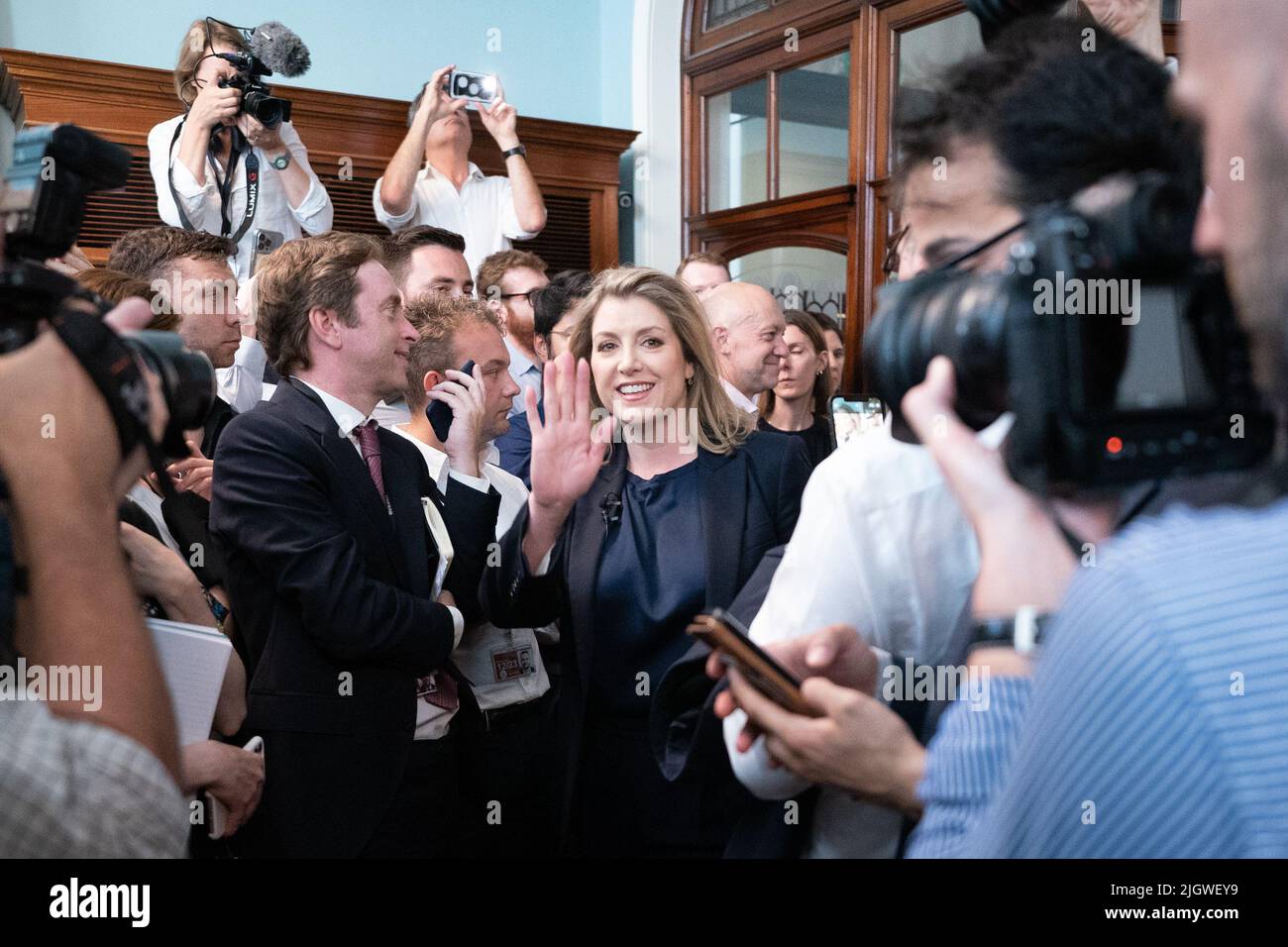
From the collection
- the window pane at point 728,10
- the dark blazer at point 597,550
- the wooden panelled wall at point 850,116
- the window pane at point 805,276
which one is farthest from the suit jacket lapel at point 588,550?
the window pane at point 728,10

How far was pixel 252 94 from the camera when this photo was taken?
10.6 feet

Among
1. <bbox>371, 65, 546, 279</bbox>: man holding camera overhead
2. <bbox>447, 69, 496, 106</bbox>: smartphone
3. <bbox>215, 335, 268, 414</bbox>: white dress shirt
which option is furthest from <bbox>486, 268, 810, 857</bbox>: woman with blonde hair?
<bbox>447, 69, 496, 106</bbox>: smartphone

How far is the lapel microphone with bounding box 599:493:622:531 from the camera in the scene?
2025 mm

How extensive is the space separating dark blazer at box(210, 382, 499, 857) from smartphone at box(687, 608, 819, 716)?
106 centimetres

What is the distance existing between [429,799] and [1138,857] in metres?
1.65

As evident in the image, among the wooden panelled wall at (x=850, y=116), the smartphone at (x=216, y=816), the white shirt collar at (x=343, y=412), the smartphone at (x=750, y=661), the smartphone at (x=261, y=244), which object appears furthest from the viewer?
the wooden panelled wall at (x=850, y=116)

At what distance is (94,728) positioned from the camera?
75cm

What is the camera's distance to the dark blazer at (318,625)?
6.15 feet

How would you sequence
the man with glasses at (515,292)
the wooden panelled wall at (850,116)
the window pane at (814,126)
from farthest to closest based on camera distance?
the window pane at (814,126) < the wooden panelled wall at (850,116) < the man with glasses at (515,292)

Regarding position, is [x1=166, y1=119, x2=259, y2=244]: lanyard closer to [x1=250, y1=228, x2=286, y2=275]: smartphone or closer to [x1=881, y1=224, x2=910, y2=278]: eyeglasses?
[x1=250, y1=228, x2=286, y2=275]: smartphone

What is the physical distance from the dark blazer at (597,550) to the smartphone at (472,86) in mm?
3219

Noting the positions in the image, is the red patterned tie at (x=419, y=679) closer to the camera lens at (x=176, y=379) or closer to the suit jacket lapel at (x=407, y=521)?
the suit jacket lapel at (x=407, y=521)

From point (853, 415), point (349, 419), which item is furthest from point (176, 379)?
point (853, 415)

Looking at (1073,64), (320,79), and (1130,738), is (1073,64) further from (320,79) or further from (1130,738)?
(320,79)
